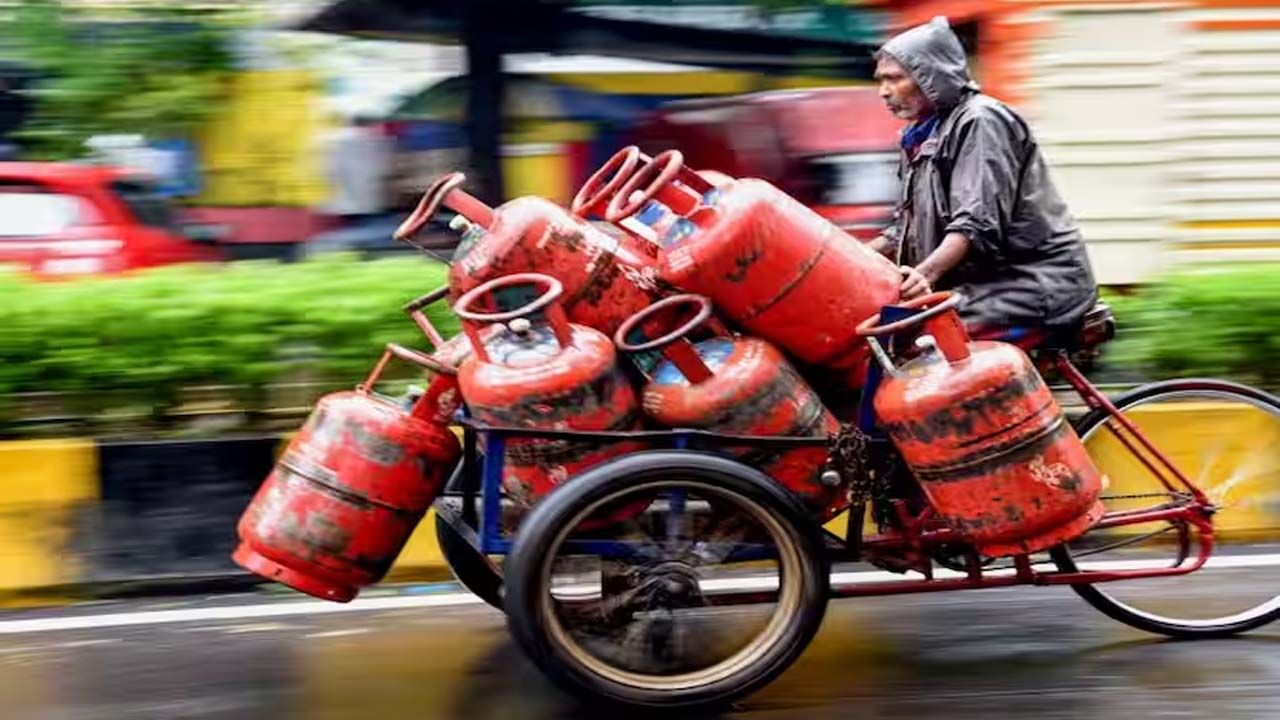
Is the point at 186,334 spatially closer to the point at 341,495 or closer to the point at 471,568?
the point at 471,568

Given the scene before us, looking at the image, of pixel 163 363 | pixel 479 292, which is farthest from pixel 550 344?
pixel 163 363

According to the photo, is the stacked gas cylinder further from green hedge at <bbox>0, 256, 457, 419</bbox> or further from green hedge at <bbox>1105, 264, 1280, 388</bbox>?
green hedge at <bbox>1105, 264, 1280, 388</bbox>

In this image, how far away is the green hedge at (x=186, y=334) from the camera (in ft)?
19.3

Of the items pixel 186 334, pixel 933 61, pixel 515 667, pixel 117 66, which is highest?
pixel 933 61

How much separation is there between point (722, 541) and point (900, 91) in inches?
52.0

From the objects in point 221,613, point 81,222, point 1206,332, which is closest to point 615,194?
point 221,613

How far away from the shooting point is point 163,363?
592 centimetres

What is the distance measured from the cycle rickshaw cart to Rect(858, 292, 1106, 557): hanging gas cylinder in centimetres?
2

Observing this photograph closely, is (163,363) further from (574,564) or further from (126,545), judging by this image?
(574,564)

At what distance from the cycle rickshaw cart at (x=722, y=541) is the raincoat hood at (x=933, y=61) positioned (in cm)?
70

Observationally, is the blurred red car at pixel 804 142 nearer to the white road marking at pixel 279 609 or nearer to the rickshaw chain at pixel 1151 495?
the white road marking at pixel 279 609

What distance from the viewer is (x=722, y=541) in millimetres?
4445

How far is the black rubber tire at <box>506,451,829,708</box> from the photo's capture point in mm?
4164

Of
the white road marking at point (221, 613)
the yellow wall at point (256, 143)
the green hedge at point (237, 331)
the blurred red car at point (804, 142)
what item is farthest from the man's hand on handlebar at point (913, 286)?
the yellow wall at point (256, 143)
